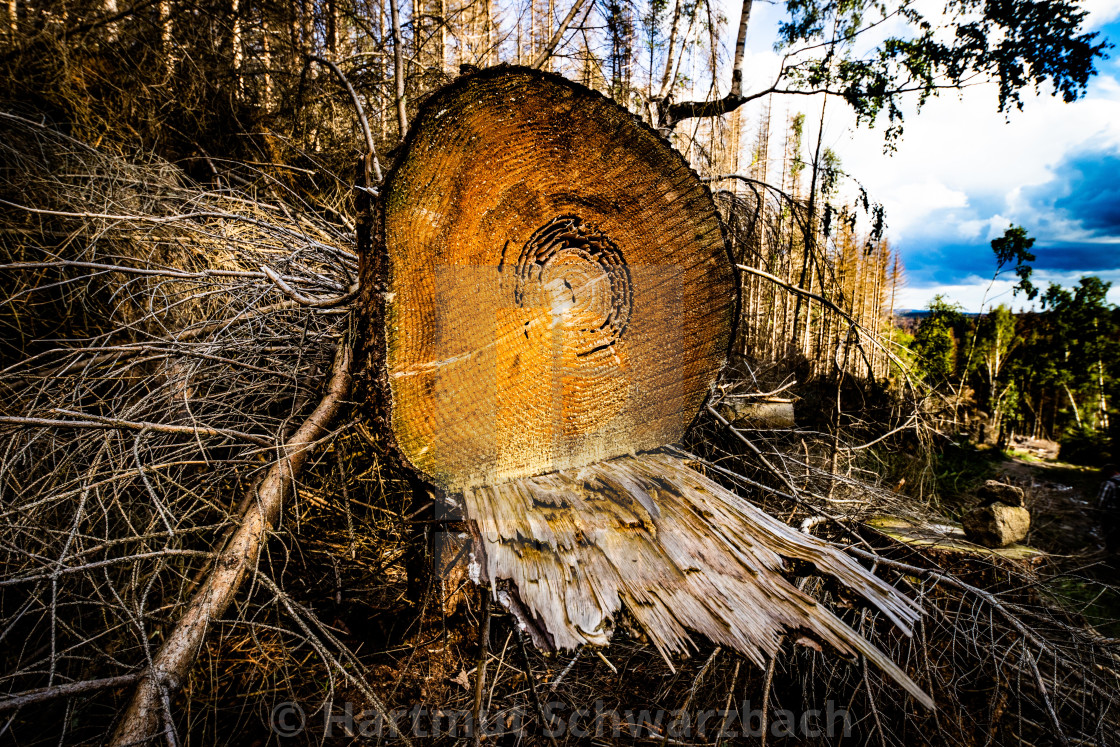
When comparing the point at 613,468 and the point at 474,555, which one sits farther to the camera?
the point at 613,468

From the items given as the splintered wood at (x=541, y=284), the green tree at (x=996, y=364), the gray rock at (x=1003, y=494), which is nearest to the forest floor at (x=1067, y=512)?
the gray rock at (x=1003, y=494)

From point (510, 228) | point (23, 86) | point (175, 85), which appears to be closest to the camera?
point (510, 228)

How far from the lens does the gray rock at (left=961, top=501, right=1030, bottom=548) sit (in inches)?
157

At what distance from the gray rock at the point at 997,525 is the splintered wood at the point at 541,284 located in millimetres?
4154

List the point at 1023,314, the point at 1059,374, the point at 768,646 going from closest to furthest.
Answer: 1. the point at 768,646
2. the point at 1059,374
3. the point at 1023,314

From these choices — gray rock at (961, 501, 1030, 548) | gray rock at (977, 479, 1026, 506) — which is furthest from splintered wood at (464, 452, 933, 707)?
gray rock at (977, 479, 1026, 506)

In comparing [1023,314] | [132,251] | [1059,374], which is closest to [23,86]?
[132,251]

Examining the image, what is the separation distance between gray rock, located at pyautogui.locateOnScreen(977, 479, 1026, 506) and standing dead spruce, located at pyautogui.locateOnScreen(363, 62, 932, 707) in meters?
4.52

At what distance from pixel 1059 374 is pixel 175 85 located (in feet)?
77.7

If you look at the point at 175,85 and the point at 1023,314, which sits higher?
the point at 175,85

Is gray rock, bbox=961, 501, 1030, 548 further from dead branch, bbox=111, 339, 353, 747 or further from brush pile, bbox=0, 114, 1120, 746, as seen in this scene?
dead branch, bbox=111, 339, 353, 747

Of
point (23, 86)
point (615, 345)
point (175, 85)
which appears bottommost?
point (615, 345)

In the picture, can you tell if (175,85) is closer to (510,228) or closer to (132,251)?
(132,251)

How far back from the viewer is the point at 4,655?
1.87 meters
